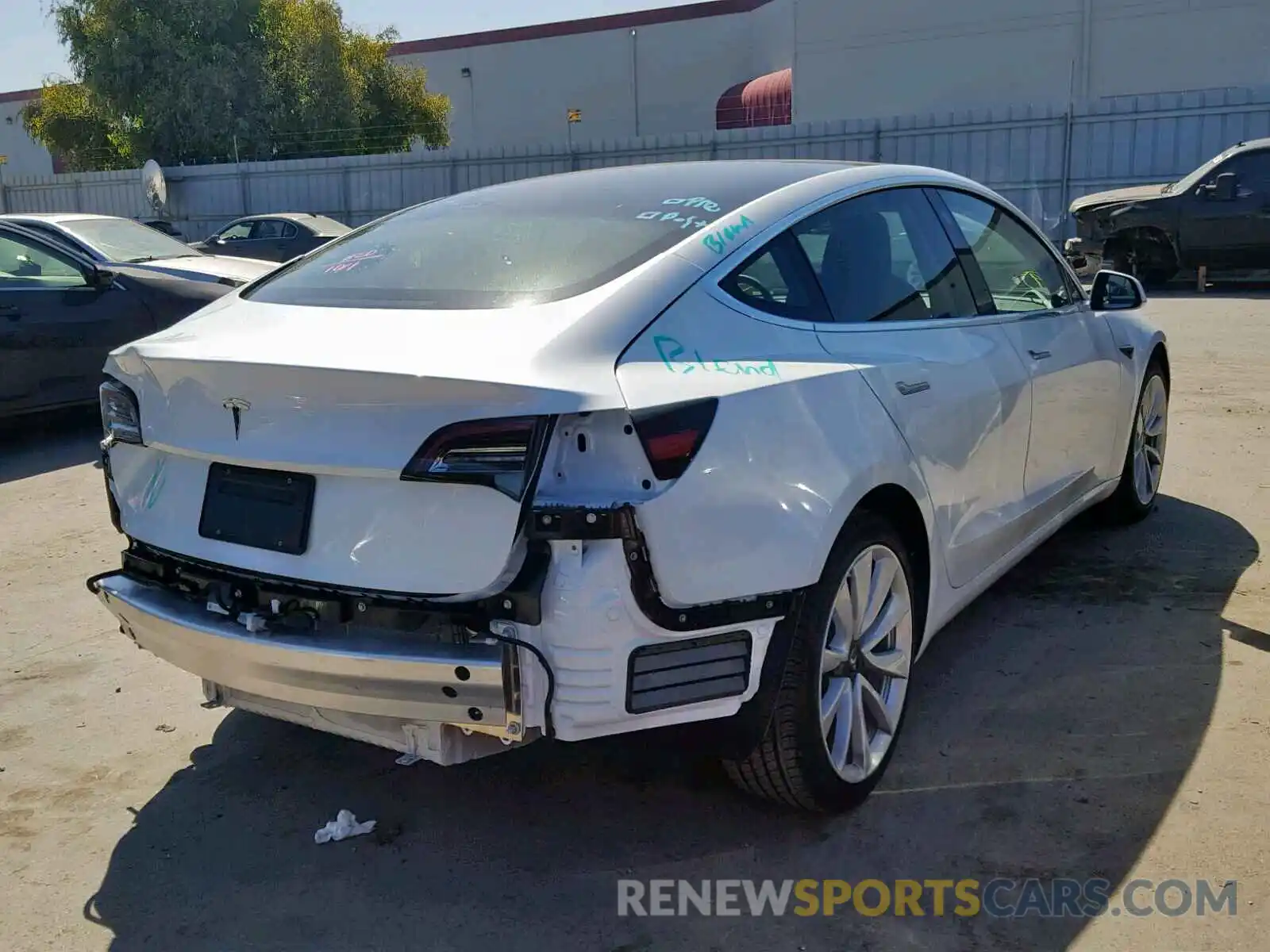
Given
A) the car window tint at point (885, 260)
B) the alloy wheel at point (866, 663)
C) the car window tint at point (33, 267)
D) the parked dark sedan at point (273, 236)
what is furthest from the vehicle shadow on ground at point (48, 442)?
the parked dark sedan at point (273, 236)

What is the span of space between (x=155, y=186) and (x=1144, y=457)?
2453cm

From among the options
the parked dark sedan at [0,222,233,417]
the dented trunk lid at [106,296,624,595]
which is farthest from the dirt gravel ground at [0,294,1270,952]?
the parked dark sedan at [0,222,233,417]

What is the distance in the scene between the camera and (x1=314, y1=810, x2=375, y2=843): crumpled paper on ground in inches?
118

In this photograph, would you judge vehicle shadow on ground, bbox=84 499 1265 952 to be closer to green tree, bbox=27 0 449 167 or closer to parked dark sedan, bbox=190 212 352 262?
parked dark sedan, bbox=190 212 352 262

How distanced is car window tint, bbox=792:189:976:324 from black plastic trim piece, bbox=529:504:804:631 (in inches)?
39.8

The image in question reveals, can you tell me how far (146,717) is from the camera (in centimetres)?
372

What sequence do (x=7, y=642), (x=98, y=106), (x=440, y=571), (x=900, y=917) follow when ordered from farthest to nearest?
(x=98, y=106) < (x=7, y=642) < (x=900, y=917) < (x=440, y=571)

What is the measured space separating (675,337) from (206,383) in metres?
1.09

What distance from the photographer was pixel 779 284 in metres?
3.01

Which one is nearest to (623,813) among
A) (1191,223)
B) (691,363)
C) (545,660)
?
(545,660)

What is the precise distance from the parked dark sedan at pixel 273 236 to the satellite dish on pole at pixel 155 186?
8.34 m

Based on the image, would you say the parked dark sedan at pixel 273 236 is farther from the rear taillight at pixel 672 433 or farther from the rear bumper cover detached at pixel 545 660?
the rear taillight at pixel 672 433

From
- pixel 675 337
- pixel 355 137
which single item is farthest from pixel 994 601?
pixel 355 137

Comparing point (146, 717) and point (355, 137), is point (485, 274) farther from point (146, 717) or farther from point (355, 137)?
point (355, 137)
